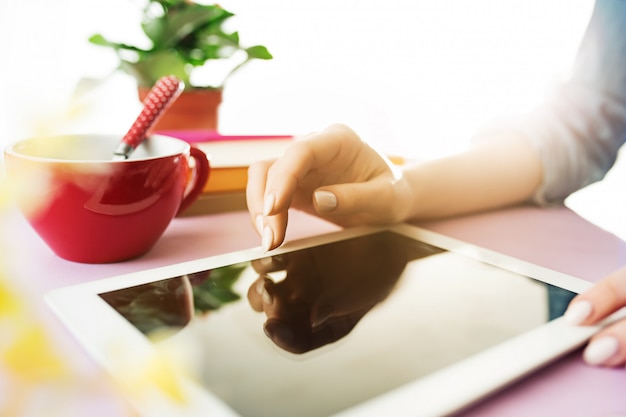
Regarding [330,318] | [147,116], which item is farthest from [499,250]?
[147,116]

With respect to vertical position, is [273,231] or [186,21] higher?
[186,21]

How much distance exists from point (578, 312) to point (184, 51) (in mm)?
691

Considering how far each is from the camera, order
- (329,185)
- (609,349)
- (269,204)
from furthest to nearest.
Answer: (329,185)
(269,204)
(609,349)

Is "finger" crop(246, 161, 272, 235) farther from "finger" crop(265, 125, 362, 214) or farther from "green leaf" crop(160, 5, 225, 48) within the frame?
"green leaf" crop(160, 5, 225, 48)

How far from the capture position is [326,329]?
0.31m

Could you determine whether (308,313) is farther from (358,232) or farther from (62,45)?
(62,45)

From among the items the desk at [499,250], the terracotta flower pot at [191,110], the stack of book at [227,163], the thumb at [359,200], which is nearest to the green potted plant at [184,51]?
the terracotta flower pot at [191,110]

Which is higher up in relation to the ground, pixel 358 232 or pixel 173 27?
pixel 173 27

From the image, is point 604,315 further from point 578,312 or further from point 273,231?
point 273,231

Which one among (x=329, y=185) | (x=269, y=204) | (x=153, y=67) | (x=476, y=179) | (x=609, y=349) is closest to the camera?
(x=609, y=349)

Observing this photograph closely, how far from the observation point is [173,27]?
0.79m

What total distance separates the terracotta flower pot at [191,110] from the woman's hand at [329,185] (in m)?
0.30

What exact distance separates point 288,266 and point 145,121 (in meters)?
0.19

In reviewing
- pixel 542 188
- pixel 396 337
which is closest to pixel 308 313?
pixel 396 337
